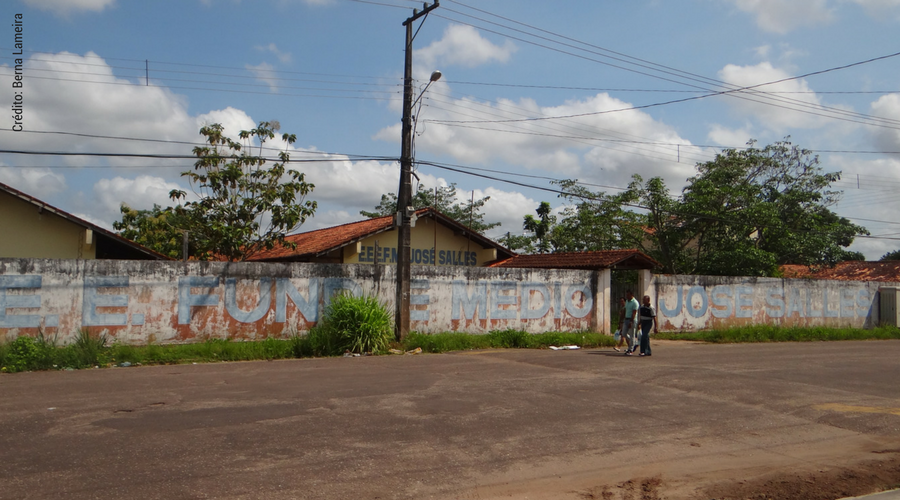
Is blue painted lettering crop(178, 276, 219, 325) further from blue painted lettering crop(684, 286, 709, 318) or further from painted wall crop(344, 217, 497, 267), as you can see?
blue painted lettering crop(684, 286, 709, 318)

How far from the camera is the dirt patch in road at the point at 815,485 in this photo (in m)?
5.70

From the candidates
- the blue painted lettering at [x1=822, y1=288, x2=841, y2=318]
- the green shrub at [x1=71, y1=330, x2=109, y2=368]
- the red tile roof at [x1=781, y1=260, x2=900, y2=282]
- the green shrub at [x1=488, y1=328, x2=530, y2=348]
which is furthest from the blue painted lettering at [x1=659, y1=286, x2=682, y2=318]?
the green shrub at [x1=71, y1=330, x2=109, y2=368]

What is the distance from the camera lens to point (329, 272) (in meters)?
17.2

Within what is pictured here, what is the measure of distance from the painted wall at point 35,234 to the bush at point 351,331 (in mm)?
7713

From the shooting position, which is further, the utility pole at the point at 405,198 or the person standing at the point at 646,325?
the utility pole at the point at 405,198

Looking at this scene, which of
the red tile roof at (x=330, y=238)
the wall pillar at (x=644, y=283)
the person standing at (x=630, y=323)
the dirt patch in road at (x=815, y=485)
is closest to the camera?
the dirt patch in road at (x=815, y=485)

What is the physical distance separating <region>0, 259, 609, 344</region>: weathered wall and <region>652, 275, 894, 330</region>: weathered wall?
3797 millimetres

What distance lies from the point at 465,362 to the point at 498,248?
12092 mm

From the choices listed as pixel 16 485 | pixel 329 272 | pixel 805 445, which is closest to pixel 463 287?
pixel 329 272

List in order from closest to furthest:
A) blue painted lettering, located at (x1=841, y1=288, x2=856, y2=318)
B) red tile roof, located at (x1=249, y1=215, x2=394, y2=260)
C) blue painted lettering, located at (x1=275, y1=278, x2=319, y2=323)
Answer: blue painted lettering, located at (x1=275, y1=278, x2=319, y2=323)
red tile roof, located at (x1=249, y1=215, x2=394, y2=260)
blue painted lettering, located at (x1=841, y1=288, x2=856, y2=318)

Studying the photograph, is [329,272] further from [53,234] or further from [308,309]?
[53,234]

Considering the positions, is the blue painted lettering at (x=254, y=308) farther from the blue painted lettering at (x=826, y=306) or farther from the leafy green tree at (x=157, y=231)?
the blue painted lettering at (x=826, y=306)

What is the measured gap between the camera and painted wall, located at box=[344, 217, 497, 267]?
76.9 feet

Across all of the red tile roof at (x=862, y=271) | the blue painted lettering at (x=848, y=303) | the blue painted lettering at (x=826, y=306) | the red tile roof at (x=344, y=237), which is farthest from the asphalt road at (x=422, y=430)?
the red tile roof at (x=862, y=271)
